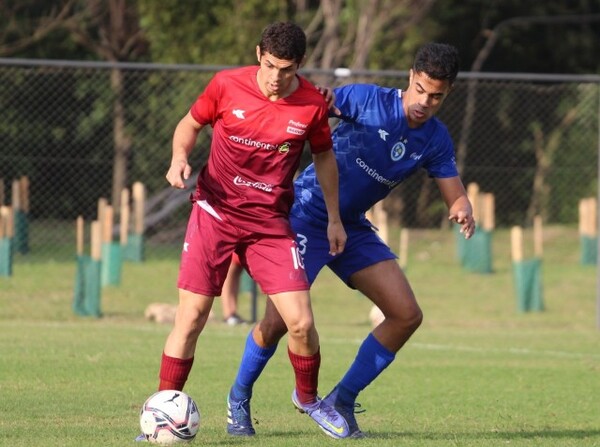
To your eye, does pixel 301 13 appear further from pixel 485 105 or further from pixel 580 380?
pixel 580 380

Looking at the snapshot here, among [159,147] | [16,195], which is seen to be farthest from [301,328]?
[159,147]

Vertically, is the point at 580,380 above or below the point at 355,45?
above

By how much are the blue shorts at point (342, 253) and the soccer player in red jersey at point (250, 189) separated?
1.52 ft

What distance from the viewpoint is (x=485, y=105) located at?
74.0ft

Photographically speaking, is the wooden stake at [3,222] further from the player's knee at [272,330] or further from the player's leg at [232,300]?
the player's knee at [272,330]

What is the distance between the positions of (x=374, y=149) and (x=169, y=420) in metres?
1.89

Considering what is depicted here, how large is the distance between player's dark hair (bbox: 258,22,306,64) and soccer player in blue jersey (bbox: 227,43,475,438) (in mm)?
763

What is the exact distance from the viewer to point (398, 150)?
7195 millimetres

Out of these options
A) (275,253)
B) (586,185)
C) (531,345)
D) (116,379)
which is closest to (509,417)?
(275,253)

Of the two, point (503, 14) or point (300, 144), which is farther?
point (503, 14)

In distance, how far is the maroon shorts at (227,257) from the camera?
666 centimetres

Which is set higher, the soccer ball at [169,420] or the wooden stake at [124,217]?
→ the soccer ball at [169,420]

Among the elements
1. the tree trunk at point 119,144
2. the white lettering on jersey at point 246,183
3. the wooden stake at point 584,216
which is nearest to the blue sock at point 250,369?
the white lettering on jersey at point 246,183

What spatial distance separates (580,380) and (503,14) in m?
26.4
